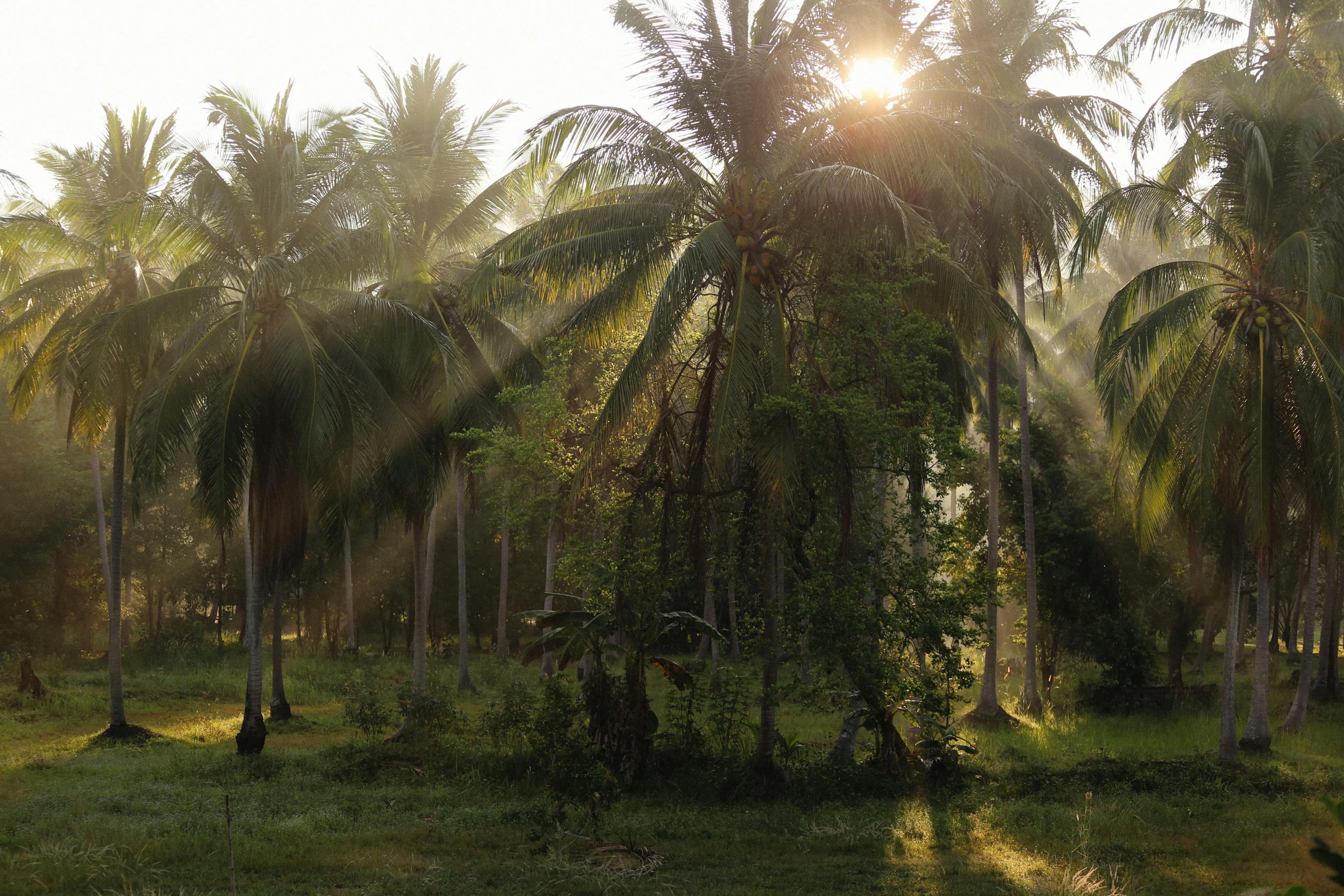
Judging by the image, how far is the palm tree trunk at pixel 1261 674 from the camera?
15.5 m

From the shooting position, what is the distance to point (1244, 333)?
47.5ft

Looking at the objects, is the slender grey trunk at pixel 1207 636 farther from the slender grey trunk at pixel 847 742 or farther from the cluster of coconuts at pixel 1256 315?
the slender grey trunk at pixel 847 742

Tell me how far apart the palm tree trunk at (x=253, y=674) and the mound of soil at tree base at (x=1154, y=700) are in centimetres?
1643

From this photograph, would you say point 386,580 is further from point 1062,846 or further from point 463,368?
point 1062,846

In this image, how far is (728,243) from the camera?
38.8 ft

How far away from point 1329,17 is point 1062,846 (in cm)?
1510

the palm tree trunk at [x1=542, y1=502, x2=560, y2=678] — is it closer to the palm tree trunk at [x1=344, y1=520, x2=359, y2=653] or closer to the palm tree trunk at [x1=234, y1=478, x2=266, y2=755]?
the palm tree trunk at [x1=234, y1=478, x2=266, y2=755]

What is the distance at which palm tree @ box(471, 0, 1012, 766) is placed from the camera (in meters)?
11.9

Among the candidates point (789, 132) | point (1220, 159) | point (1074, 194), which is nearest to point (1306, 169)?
point (1220, 159)

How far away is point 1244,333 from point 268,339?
1396cm

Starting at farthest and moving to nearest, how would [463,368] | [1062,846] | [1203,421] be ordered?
1. [463,368]
2. [1203,421]
3. [1062,846]

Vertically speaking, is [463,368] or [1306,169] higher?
[1306,169]

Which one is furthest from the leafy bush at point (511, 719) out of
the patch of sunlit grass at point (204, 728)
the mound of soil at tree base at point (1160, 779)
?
the mound of soil at tree base at point (1160, 779)

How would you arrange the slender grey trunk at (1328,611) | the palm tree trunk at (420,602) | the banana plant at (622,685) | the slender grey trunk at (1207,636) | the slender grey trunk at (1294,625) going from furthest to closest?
the slender grey trunk at (1294,625) < the slender grey trunk at (1207,636) < the slender grey trunk at (1328,611) < the palm tree trunk at (420,602) < the banana plant at (622,685)
